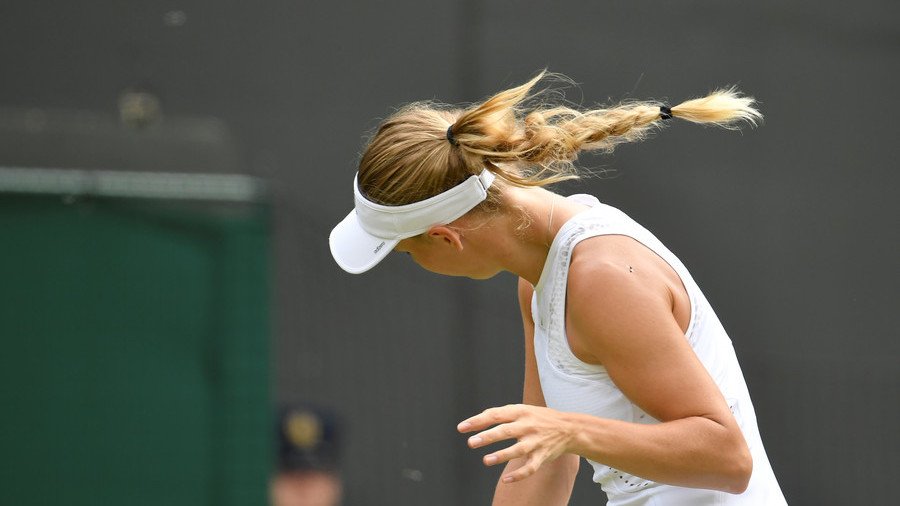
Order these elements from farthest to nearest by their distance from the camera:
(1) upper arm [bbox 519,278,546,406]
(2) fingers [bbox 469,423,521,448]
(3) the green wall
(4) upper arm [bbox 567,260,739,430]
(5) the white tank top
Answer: (3) the green wall
(1) upper arm [bbox 519,278,546,406]
(5) the white tank top
(4) upper arm [bbox 567,260,739,430]
(2) fingers [bbox 469,423,521,448]

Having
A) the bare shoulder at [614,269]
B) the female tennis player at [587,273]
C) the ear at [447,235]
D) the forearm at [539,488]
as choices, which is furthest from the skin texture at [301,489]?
the bare shoulder at [614,269]

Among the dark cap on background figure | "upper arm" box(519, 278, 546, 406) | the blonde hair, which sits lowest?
the dark cap on background figure

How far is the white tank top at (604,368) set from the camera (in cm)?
125

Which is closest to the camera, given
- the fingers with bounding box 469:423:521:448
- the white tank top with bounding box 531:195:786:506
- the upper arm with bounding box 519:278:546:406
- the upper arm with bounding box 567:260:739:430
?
the fingers with bounding box 469:423:521:448

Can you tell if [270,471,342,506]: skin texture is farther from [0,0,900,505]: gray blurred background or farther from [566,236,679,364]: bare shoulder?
[566,236,679,364]: bare shoulder

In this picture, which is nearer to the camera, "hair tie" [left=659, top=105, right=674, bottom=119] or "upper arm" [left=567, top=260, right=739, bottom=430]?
"upper arm" [left=567, top=260, right=739, bottom=430]

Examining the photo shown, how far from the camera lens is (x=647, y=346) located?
45.0 inches

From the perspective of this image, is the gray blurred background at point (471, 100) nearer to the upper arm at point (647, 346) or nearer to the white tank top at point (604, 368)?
the white tank top at point (604, 368)

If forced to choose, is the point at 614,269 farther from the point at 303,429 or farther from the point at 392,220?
the point at 303,429

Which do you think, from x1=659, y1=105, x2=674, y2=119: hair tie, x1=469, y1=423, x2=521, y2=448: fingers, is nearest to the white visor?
x1=659, y1=105, x2=674, y2=119: hair tie

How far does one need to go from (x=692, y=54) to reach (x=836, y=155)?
448 mm

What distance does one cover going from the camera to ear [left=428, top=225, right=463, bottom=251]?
1.31 metres

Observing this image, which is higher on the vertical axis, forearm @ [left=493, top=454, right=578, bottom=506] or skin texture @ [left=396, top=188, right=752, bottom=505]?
skin texture @ [left=396, top=188, right=752, bottom=505]

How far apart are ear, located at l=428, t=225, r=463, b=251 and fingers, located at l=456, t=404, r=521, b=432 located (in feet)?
0.97
